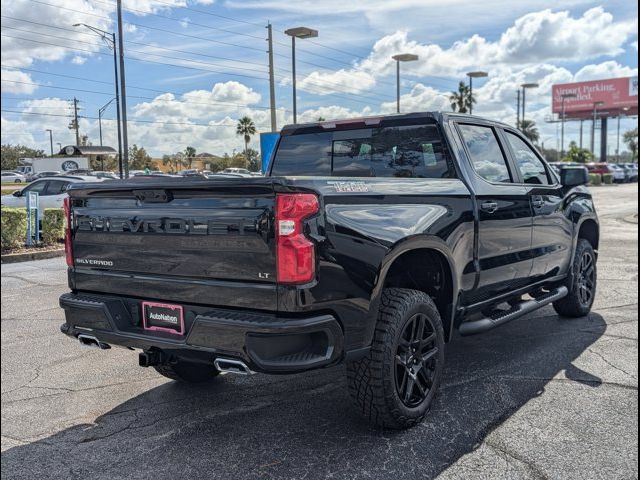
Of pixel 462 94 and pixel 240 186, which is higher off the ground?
pixel 462 94

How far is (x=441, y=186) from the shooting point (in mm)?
4094

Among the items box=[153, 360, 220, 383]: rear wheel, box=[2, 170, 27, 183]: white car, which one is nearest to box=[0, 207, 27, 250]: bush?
box=[153, 360, 220, 383]: rear wheel

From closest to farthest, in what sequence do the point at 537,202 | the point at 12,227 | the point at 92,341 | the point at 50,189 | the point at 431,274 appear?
the point at 92,341 < the point at 431,274 < the point at 537,202 < the point at 12,227 < the point at 50,189

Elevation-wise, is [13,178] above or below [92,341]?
above

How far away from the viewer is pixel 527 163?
218 inches

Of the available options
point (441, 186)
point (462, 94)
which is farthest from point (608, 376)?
point (462, 94)

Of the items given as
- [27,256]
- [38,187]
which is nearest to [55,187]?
[38,187]

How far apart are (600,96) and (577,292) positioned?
89.8 m

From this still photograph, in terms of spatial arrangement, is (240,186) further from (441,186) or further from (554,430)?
(554,430)

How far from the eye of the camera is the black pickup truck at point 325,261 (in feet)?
10.2

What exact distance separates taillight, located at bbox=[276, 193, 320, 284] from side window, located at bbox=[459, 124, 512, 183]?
2.00 metres

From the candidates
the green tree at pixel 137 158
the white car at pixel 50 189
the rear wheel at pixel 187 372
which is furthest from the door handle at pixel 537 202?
the green tree at pixel 137 158

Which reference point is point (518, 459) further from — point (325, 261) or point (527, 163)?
point (527, 163)

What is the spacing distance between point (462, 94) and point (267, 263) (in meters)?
64.5
